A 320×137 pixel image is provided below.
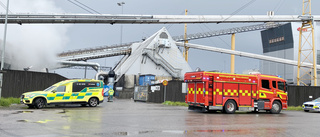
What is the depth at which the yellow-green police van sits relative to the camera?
18253 mm

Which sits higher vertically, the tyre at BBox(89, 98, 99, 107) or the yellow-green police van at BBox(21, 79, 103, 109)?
the yellow-green police van at BBox(21, 79, 103, 109)

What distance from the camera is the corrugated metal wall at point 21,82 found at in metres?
24.0

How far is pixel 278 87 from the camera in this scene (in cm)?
1972

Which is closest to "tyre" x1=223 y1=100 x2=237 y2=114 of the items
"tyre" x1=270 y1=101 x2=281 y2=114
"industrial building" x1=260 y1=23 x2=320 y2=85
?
"tyre" x1=270 y1=101 x2=281 y2=114

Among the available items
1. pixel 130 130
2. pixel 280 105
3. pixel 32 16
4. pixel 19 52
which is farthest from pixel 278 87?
pixel 19 52

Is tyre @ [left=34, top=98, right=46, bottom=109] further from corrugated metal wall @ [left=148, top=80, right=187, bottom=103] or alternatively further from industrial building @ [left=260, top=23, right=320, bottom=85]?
industrial building @ [left=260, top=23, right=320, bottom=85]

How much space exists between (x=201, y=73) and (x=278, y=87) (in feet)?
19.8

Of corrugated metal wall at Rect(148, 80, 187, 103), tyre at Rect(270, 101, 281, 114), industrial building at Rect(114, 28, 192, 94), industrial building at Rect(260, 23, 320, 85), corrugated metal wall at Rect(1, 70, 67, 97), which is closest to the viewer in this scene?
tyre at Rect(270, 101, 281, 114)

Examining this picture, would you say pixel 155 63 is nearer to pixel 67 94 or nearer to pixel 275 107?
pixel 67 94

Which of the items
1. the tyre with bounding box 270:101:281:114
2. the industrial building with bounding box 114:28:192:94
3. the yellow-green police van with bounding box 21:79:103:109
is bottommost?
the tyre with bounding box 270:101:281:114

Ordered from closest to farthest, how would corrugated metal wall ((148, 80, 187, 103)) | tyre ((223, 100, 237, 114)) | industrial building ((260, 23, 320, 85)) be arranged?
tyre ((223, 100, 237, 114)), corrugated metal wall ((148, 80, 187, 103)), industrial building ((260, 23, 320, 85))

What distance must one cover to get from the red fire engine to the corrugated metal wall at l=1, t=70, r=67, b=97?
48.1 ft

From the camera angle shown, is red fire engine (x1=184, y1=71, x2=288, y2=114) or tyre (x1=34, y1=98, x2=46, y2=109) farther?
tyre (x1=34, y1=98, x2=46, y2=109)

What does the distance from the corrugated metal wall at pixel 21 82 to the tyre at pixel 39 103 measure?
7455 mm
